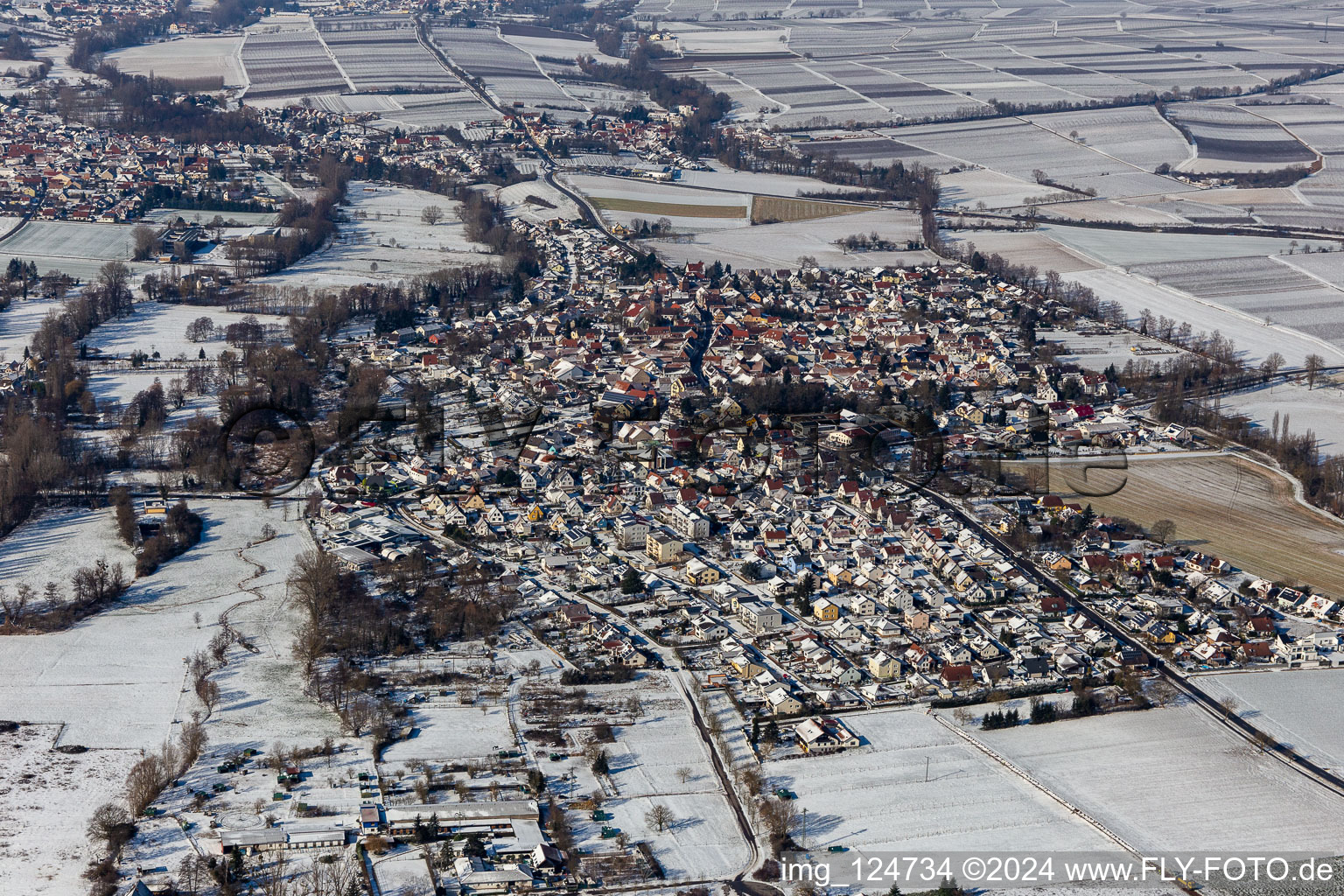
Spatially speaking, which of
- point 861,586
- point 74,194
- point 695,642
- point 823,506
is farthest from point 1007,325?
point 74,194

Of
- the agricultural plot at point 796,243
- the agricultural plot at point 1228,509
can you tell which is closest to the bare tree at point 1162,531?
the agricultural plot at point 1228,509

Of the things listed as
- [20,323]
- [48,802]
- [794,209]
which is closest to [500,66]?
[794,209]

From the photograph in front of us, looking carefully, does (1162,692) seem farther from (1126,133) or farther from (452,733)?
(1126,133)

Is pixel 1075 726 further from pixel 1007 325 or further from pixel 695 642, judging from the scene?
pixel 1007 325

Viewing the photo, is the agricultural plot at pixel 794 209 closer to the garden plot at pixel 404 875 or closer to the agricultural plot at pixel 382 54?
the agricultural plot at pixel 382 54

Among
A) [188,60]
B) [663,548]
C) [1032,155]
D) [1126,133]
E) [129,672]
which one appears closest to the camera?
[129,672]

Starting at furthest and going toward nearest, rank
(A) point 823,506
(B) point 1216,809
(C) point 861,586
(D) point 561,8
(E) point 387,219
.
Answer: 1. (D) point 561,8
2. (E) point 387,219
3. (A) point 823,506
4. (C) point 861,586
5. (B) point 1216,809

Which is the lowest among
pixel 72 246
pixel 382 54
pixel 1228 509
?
pixel 1228 509
